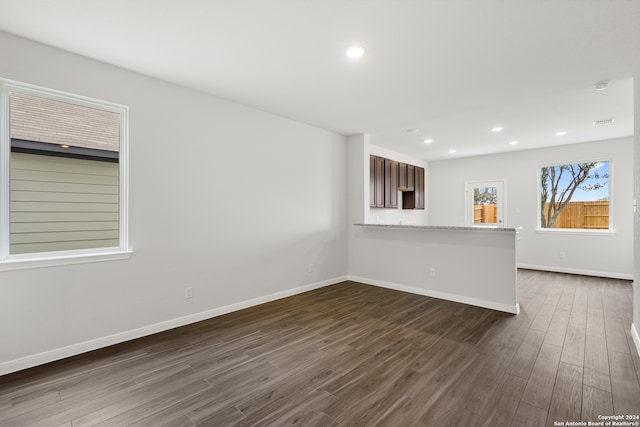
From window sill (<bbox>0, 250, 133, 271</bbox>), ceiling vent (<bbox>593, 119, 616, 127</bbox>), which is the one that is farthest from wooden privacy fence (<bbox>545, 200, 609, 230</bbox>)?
window sill (<bbox>0, 250, 133, 271</bbox>)

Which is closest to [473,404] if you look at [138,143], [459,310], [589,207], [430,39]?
[459,310]

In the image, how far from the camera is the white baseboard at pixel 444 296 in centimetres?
374

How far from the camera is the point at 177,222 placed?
10.7 feet

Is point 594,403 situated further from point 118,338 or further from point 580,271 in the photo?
point 580,271

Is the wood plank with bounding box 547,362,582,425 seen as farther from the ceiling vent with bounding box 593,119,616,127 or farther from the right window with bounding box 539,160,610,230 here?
the right window with bounding box 539,160,610,230

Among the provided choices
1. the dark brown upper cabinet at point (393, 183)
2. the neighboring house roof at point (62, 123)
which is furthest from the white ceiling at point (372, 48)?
the dark brown upper cabinet at point (393, 183)

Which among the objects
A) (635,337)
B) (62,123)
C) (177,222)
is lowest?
(635,337)

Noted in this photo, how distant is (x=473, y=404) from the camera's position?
1933 mm

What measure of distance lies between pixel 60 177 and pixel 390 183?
5386 mm

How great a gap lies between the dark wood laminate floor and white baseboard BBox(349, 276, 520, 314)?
0.15m

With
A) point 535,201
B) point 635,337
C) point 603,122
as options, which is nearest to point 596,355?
point 635,337

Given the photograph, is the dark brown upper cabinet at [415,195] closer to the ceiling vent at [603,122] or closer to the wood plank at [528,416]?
the ceiling vent at [603,122]

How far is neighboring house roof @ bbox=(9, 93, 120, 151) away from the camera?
8.13 feet

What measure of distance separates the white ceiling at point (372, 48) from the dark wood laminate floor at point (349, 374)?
2.61 m
